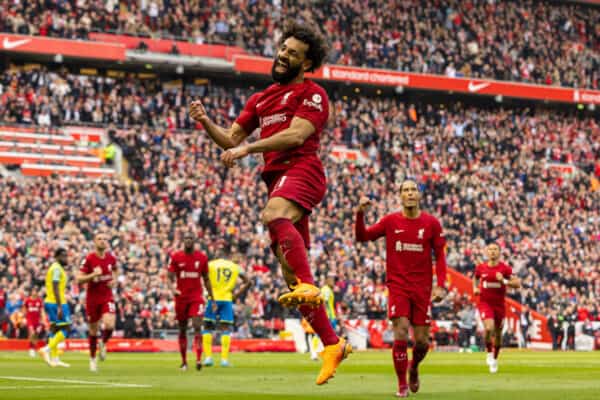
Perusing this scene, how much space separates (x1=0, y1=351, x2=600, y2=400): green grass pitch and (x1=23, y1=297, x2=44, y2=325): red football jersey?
9.07 metres

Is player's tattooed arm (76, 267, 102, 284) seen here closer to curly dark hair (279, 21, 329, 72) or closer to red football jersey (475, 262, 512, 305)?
red football jersey (475, 262, 512, 305)

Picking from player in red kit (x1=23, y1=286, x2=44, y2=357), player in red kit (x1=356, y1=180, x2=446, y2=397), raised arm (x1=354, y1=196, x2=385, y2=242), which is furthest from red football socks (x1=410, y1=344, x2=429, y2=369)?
player in red kit (x1=23, y1=286, x2=44, y2=357)

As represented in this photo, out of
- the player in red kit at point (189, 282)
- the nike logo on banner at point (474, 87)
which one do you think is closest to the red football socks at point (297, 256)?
the player in red kit at point (189, 282)

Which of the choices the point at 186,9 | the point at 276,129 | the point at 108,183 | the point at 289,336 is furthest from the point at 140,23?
the point at 276,129

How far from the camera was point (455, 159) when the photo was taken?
190ft

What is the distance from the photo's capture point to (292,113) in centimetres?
1007

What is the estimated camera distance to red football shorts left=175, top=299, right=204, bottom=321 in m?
23.5

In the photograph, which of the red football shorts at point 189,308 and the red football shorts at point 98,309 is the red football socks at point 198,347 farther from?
the red football shorts at point 98,309

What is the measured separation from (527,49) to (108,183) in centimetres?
3148

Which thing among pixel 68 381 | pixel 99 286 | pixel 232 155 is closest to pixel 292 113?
pixel 232 155

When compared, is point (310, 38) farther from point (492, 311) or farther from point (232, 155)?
point (492, 311)

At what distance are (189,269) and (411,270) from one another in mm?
9378

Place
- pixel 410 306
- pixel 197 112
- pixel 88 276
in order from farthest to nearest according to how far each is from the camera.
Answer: pixel 88 276
pixel 410 306
pixel 197 112

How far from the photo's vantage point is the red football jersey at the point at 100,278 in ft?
Result: 73.5
